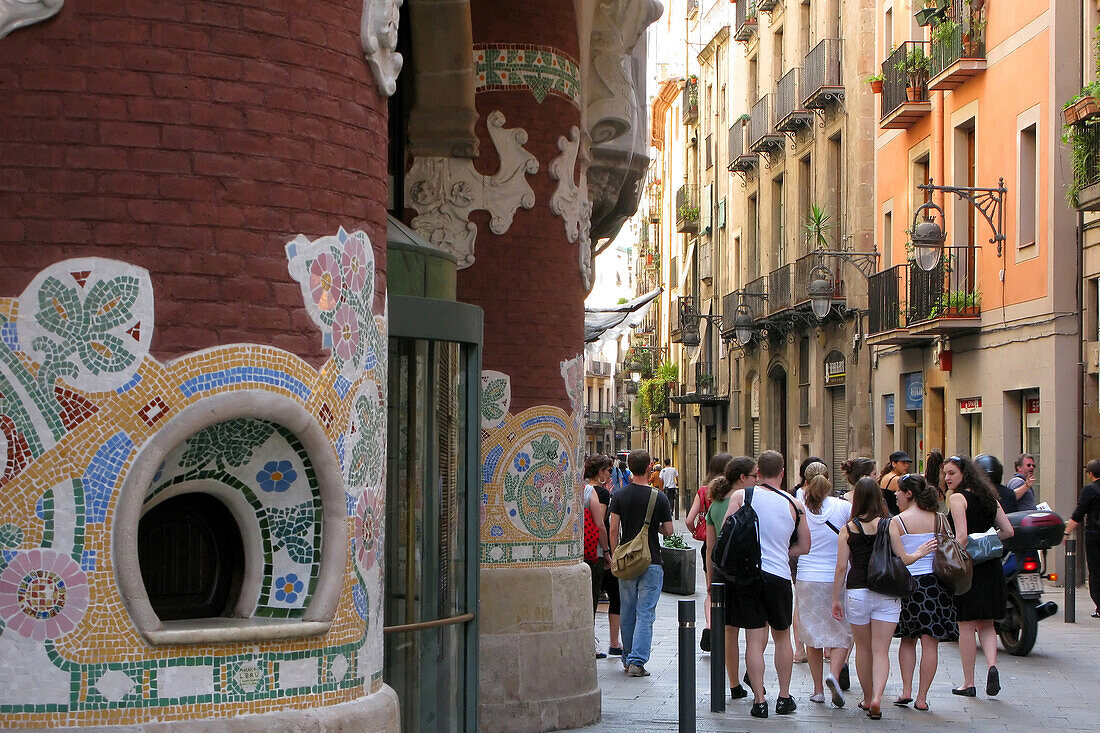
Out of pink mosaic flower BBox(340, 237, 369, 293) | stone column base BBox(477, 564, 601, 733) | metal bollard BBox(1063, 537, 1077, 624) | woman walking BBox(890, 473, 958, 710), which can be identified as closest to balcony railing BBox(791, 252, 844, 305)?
metal bollard BBox(1063, 537, 1077, 624)

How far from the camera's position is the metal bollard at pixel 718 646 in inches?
393

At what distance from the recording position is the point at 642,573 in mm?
12492

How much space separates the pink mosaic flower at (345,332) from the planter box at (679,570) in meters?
13.6

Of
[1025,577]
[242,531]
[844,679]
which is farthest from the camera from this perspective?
[1025,577]

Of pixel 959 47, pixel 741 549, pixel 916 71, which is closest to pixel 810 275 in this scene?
pixel 916 71

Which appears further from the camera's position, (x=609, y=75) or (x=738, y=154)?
(x=738, y=154)

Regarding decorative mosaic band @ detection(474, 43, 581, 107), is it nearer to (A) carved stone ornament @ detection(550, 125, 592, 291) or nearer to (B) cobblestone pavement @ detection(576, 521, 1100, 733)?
(A) carved stone ornament @ detection(550, 125, 592, 291)

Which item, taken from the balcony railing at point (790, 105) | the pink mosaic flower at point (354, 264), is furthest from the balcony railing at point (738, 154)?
the pink mosaic flower at point (354, 264)

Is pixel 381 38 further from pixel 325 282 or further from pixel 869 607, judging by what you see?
pixel 869 607

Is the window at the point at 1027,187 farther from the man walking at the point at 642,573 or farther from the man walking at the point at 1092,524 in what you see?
the man walking at the point at 642,573

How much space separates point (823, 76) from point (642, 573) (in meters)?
23.3

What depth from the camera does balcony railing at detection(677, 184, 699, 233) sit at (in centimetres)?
5058

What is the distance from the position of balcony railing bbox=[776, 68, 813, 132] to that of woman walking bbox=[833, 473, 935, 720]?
82.7 ft

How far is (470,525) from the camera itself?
26.1ft
